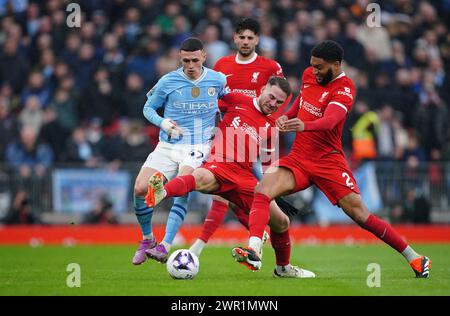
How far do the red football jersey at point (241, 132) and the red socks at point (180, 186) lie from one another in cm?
67

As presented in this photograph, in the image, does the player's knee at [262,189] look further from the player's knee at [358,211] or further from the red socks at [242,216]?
the red socks at [242,216]

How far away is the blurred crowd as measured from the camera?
2098cm

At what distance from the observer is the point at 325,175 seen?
434 inches

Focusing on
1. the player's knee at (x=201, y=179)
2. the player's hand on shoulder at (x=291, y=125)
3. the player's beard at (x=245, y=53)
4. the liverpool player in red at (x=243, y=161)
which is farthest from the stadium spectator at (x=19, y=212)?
the player's hand on shoulder at (x=291, y=125)

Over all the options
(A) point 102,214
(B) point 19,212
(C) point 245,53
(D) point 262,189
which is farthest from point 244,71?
(B) point 19,212

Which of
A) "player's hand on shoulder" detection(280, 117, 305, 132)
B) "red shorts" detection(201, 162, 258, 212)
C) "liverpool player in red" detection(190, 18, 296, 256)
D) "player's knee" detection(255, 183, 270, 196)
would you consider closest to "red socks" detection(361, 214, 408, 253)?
"player's knee" detection(255, 183, 270, 196)

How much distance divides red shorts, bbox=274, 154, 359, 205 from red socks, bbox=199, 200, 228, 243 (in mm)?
1658

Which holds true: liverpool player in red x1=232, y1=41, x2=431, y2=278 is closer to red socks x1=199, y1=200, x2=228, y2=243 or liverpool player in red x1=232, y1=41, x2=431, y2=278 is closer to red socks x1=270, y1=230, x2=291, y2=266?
red socks x1=270, y1=230, x2=291, y2=266

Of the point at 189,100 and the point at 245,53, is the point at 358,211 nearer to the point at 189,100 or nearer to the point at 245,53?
the point at 189,100

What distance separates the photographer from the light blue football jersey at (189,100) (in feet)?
39.4

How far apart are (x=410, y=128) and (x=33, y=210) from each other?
8.65 meters

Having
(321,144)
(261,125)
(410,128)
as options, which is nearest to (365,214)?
(321,144)

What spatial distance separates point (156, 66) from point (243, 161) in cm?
1060
